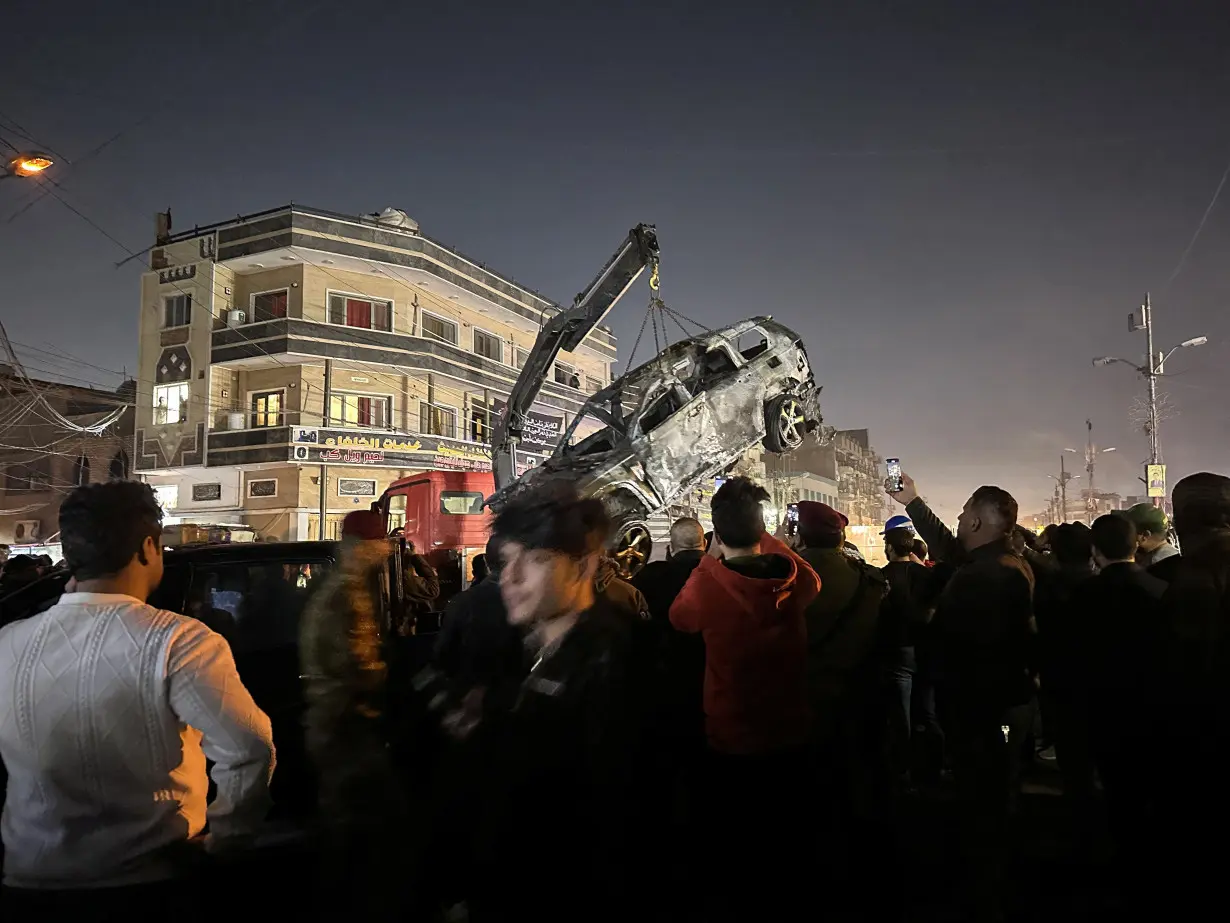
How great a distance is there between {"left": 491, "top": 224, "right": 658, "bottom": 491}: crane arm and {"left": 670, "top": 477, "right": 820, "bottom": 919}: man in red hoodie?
860 cm

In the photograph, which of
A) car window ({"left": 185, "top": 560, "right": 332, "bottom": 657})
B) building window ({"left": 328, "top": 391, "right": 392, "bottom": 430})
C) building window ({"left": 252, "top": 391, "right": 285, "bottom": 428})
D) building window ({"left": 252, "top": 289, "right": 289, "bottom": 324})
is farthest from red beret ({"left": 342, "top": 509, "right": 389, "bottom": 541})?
building window ({"left": 252, "top": 289, "right": 289, "bottom": 324})

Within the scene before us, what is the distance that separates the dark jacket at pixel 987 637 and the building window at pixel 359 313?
2807 centimetres

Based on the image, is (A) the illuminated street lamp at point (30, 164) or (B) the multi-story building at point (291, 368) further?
(B) the multi-story building at point (291, 368)

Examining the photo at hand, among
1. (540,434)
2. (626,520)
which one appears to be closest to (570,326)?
(626,520)

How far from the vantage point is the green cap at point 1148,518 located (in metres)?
5.80

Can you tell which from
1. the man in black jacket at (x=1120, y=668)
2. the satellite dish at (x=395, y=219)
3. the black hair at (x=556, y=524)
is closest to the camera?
the black hair at (x=556, y=524)

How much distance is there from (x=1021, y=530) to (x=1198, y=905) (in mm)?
4877

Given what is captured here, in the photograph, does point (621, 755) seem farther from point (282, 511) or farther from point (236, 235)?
point (236, 235)

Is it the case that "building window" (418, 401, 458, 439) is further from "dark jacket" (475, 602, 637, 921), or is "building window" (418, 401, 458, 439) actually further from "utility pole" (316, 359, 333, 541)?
"dark jacket" (475, 602, 637, 921)

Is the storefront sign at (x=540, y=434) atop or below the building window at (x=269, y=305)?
below

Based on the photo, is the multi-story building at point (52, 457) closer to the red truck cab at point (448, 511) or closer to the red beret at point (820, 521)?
the red truck cab at point (448, 511)

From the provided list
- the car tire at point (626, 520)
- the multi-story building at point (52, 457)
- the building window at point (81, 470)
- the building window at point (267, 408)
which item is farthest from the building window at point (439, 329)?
the car tire at point (626, 520)

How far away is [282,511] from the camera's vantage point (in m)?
27.1

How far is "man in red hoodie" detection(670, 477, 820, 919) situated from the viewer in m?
2.92
